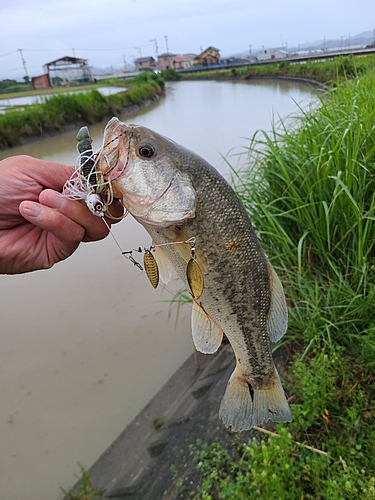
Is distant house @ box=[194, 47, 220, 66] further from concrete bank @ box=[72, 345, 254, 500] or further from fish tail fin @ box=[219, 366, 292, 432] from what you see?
fish tail fin @ box=[219, 366, 292, 432]

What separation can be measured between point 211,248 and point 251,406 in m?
0.76

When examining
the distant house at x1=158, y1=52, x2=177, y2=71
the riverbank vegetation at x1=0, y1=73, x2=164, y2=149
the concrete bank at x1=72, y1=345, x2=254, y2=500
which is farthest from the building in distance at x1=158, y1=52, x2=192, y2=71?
the concrete bank at x1=72, y1=345, x2=254, y2=500

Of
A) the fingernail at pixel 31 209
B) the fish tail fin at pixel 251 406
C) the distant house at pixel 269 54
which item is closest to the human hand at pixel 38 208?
the fingernail at pixel 31 209

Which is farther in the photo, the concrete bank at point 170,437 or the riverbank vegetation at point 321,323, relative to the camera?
the concrete bank at point 170,437

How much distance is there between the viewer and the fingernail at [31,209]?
51.8 inches

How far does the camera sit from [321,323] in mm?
2592

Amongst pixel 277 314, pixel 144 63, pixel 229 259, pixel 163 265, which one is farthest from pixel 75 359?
pixel 144 63

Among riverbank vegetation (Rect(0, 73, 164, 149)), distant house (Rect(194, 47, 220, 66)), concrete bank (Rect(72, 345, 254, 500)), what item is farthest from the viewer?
distant house (Rect(194, 47, 220, 66))

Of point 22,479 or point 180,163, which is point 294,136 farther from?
point 22,479

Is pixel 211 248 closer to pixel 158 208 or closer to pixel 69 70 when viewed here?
pixel 158 208

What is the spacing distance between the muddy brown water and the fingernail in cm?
217

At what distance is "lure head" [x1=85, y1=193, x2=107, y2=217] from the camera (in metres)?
1.18

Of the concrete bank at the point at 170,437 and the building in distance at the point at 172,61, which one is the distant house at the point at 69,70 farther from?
the concrete bank at the point at 170,437

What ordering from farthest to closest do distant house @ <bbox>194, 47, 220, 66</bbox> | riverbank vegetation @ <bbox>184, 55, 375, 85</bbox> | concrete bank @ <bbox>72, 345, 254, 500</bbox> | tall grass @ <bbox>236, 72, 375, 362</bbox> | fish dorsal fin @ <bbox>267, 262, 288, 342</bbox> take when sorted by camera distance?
1. distant house @ <bbox>194, 47, 220, 66</bbox>
2. riverbank vegetation @ <bbox>184, 55, 375, 85</bbox>
3. tall grass @ <bbox>236, 72, 375, 362</bbox>
4. concrete bank @ <bbox>72, 345, 254, 500</bbox>
5. fish dorsal fin @ <bbox>267, 262, 288, 342</bbox>
